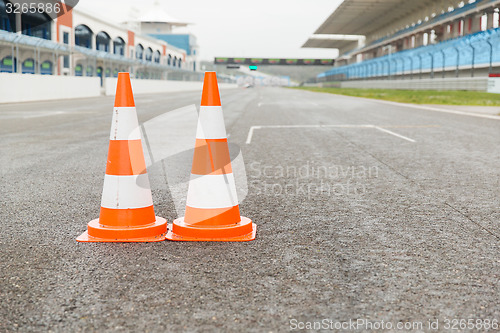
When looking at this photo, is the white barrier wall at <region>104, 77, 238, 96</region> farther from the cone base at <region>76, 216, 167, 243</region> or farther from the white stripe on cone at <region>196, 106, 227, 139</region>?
the cone base at <region>76, 216, 167, 243</region>

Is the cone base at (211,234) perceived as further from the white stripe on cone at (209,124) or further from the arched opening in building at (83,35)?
the arched opening in building at (83,35)

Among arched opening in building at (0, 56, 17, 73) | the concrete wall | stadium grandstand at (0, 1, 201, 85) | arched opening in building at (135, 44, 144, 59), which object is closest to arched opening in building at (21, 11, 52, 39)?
stadium grandstand at (0, 1, 201, 85)

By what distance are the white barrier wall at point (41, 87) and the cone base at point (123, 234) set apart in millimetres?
25606

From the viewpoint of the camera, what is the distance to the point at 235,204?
3.88m

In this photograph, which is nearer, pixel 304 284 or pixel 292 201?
pixel 304 284

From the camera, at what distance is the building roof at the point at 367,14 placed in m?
68.6

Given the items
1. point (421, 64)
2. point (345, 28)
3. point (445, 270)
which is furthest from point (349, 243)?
point (345, 28)

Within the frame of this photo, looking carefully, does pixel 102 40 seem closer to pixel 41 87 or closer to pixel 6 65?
pixel 6 65

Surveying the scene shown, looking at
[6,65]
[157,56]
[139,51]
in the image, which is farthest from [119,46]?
[6,65]

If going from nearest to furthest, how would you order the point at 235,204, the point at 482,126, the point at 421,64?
the point at 235,204 → the point at 482,126 → the point at 421,64

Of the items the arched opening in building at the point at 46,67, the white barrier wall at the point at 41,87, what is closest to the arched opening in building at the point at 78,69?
the arched opening in building at the point at 46,67

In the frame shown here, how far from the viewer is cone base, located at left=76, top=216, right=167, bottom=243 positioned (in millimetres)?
3678

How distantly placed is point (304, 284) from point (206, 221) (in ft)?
3.67

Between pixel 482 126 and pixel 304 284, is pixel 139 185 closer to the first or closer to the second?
pixel 304 284
